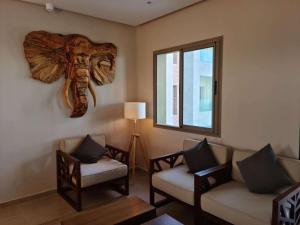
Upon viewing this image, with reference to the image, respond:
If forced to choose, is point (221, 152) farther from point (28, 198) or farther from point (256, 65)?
point (28, 198)

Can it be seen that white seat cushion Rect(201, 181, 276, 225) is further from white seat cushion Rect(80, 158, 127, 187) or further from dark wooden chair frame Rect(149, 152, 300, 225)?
white seat cushion Rect(80, 158, 127, 187)

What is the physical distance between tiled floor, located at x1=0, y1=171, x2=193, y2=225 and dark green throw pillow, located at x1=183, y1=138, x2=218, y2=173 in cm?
56

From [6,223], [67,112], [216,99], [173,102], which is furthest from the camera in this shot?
[173,102]

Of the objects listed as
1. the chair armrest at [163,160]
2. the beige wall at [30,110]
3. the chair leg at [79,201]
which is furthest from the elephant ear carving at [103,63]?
the chair leg at [79,201]

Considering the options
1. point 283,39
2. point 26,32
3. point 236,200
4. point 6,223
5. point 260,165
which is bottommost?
point 6,223

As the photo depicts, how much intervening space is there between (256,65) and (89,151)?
8.16 ft

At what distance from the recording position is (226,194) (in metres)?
2.33

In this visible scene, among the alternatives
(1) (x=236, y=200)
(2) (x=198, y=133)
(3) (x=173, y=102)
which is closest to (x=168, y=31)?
(3) (x=173, y=102)

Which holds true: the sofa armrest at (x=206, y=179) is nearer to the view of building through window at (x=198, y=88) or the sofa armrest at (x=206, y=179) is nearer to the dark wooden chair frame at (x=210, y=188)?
the dark wooden chair frame at (x=210, y=188)

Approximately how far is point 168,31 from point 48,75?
1.94 m

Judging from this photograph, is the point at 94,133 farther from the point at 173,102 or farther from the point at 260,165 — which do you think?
the point at 260,165

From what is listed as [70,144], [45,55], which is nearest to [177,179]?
[70,144]

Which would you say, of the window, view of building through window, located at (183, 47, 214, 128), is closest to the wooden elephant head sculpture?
the window

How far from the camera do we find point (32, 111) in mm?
3295
